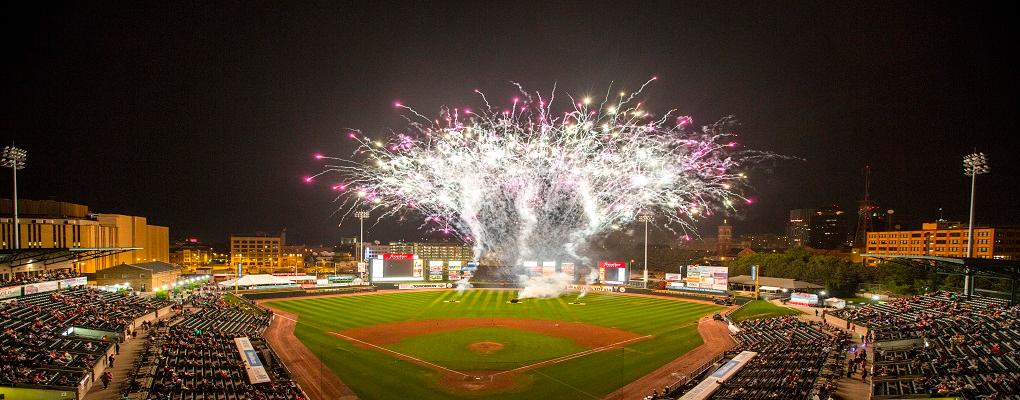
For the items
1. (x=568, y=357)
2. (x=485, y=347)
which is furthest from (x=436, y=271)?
(x=568, y=357)

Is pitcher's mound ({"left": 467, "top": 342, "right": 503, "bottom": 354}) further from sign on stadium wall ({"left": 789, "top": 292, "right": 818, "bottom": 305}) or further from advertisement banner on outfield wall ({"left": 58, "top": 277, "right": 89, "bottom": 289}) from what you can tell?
sign on stadium wall ({"left": 789, "top": 292, "right": 818, "bottom": 305})

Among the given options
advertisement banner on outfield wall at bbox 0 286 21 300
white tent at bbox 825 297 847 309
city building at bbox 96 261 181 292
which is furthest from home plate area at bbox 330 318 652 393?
city building at bbox 96 261 181 292

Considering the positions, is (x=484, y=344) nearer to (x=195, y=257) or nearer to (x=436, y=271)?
(x=436, y=271)

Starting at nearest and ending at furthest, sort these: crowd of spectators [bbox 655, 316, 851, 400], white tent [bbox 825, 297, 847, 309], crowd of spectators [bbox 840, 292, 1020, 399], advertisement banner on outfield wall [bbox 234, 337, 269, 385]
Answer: crowd of spectators [bbox 840, 292, 1020, 399]
crowd of spectators [bbox 655, 316, 851, 400]
advertisement banner on outfield wall [bbox 234, 337, 269, 385]
white tent [bbox 825, 297, 847, 309]

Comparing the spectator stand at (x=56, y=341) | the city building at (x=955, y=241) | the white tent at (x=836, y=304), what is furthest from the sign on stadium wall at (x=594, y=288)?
the city building at (x=955, y=241)

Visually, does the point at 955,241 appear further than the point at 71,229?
Yes

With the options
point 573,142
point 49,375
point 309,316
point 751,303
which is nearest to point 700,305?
point 751,303

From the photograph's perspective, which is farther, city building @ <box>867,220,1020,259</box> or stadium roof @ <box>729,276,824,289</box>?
city building @ <box>867,220,1020,259</box>
